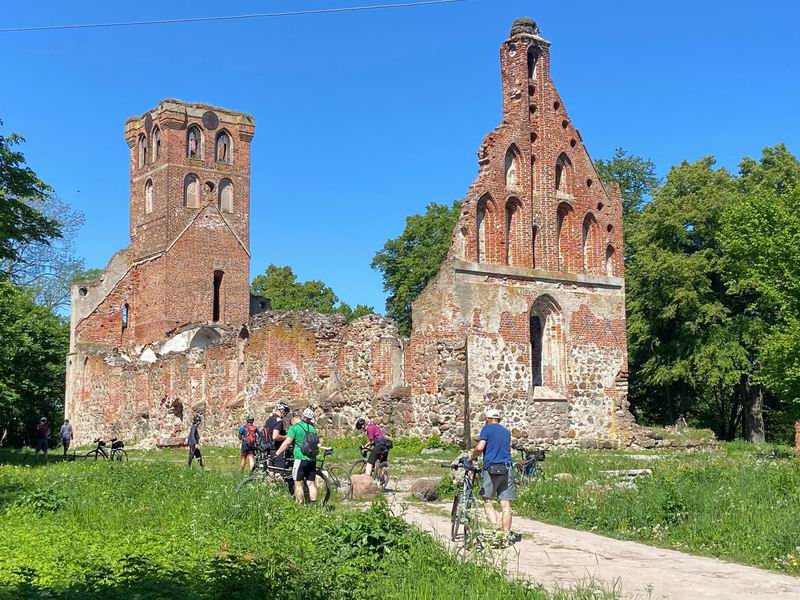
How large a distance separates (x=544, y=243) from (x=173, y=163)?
2640 cm

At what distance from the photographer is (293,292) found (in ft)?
207

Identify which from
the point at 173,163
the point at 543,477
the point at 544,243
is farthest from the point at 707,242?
the point at 173,163

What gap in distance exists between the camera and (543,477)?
16234 mm

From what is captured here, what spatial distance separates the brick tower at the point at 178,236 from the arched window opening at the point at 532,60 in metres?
23.7

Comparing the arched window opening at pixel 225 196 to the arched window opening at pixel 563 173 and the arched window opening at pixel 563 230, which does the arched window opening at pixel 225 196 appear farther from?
the arched window opening at pixel 563 230

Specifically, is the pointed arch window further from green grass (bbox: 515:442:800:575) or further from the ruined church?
green grass (bbox: 515:442:800:575)

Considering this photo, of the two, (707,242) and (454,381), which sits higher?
(707,242)

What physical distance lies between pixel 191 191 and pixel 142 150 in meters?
4.05

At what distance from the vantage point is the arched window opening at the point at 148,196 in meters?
49.8

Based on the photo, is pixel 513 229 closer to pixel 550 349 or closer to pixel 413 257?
pixel 550 349

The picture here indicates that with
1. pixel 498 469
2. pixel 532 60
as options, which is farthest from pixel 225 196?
pixel 498 469

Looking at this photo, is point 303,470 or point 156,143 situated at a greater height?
point 156,143

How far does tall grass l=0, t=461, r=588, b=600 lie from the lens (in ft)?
27.0

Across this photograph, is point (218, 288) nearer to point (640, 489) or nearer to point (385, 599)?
point (640, 489)
